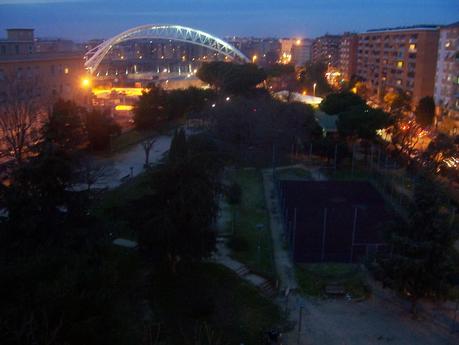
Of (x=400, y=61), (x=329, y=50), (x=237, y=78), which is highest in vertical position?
(x=329, y=50)

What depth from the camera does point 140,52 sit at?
104m

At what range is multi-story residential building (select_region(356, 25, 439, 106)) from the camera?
36562mm

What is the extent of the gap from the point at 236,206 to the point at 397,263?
679cm

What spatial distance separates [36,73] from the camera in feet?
81.6

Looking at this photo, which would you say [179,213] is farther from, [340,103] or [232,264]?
[340,103]

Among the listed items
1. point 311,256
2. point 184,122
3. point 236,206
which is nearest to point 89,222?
point 311,256

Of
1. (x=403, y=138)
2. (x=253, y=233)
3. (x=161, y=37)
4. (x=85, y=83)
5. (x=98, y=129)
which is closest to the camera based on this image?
(x=253, y=233)

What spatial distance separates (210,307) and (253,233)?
14.1 feet

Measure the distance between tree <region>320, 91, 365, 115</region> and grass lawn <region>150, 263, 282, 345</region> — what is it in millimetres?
15926

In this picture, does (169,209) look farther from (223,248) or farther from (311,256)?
(311,256)

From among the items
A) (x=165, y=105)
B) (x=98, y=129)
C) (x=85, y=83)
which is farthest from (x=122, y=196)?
(x=85, y=83)

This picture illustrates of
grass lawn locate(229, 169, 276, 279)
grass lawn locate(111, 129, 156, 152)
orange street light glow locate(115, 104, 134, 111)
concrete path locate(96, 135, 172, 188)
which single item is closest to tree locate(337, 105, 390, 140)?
grass lawn locate(229, 169, 276, 279)

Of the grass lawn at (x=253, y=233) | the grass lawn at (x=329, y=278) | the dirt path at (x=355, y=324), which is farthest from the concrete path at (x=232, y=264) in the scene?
the grass lawn at (x=329, y=278)

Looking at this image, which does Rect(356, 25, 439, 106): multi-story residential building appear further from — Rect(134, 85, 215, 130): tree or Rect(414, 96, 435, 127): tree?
Rect(134, 85, 215, 130): tree
